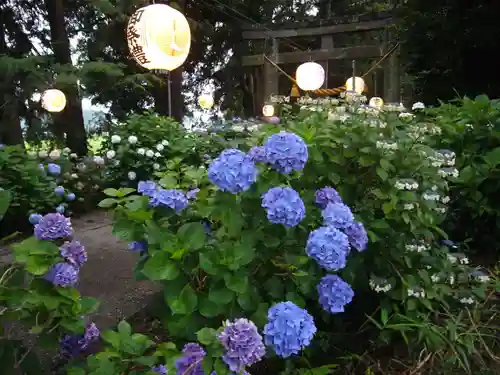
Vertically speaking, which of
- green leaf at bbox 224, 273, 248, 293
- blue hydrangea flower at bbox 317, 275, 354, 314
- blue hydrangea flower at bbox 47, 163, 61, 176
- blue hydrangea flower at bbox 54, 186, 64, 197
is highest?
green leaf at bbox 224, 273, 248, 293

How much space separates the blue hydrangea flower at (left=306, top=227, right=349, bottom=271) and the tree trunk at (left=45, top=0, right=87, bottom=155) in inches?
245

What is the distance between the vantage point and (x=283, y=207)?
1039 millimetres

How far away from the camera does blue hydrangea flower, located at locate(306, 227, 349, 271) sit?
1046 mm

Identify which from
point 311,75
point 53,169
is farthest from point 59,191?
point 311,75

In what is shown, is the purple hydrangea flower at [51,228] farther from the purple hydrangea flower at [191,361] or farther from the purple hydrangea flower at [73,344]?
the purple hydrangea flower at [191,361]

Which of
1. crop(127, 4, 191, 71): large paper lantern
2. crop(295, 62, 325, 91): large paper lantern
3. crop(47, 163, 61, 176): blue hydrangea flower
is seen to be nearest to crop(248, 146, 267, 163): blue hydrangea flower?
crop(47, 163, 61, 176): blue hydrangea flower

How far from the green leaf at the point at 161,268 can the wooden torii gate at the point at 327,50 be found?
7120 millimetres

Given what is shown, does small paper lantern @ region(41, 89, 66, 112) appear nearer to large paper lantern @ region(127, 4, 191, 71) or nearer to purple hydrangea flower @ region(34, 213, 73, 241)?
large paper lantern @ region(127, 4, 191, 71)

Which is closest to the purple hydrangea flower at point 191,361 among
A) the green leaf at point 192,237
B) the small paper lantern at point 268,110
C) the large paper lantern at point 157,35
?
the green leaf at point 192,237

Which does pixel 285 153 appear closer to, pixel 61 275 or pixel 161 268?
pixel 161 268

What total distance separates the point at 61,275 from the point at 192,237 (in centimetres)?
32

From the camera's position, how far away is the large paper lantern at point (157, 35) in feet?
13.4

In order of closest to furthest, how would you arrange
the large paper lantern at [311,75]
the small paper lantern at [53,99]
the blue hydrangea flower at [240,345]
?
the blue hydrangea flower at [240,345]
the small paper lantern at [53,99]
the large paper lantern at [311,75]

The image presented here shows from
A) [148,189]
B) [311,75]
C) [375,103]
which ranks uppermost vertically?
[311,75]
